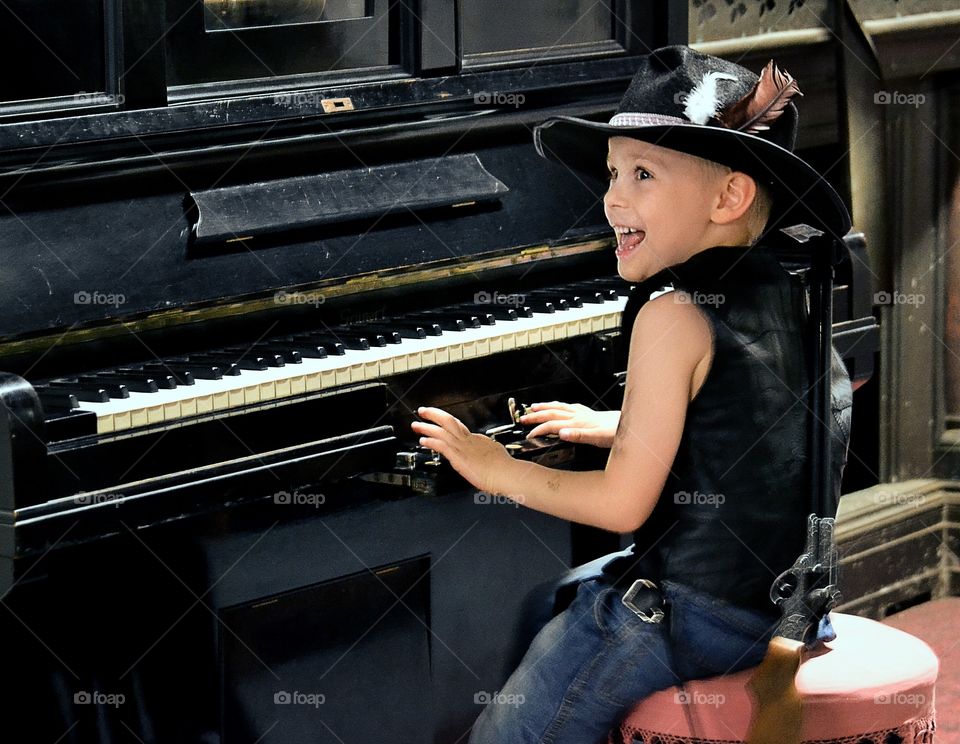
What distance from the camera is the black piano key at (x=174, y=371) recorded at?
A: 250cm

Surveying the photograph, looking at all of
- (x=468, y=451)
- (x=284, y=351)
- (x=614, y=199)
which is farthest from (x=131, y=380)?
(x=614, y=199)

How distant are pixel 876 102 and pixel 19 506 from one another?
281cm

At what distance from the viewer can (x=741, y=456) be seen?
2.31 metres

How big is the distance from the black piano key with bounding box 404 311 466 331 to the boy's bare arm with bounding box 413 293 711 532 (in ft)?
1.84

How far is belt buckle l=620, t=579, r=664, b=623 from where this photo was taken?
2.31m

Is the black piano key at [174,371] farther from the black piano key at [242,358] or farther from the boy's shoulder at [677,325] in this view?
the boy's shoulder at [677,325]

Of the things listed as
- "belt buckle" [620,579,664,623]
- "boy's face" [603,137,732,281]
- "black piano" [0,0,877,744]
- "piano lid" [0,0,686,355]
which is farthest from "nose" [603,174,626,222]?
"piano lid" [0,0,686,355]

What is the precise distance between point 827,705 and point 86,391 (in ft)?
3.71

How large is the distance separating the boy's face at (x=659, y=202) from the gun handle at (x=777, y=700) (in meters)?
0.59

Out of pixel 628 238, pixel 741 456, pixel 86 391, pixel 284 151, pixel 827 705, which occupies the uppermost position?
pixel 284 151

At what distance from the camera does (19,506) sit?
2.20 m

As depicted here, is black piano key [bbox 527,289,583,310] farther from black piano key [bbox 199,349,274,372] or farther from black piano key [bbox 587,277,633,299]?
black piano key [bbox 199,349,274,372]

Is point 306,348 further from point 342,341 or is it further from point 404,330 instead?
point 404,330

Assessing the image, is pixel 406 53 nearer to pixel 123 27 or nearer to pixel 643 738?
pixel 123 27
